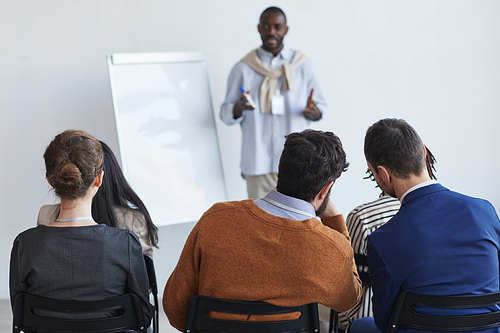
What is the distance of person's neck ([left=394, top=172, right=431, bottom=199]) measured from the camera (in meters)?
1.44

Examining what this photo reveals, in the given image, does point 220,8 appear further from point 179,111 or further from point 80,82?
point 80,82

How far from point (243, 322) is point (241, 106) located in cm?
202

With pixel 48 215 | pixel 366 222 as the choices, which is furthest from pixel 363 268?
pixel 48 215

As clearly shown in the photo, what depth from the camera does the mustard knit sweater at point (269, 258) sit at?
4.20ft

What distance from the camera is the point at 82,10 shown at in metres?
→ 3.32

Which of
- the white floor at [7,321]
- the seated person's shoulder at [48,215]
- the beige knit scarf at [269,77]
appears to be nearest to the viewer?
the seated person's shoulder at [48,215]

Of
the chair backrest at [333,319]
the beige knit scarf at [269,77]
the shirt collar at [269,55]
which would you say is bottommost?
the chair backrest at [333,319]

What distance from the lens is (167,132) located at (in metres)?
3.21

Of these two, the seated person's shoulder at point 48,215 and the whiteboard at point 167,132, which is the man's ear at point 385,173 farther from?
the whiteboard at point 167,132

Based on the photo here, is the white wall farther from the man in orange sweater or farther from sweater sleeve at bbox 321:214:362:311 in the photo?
sweater sleeve at bbox 321:214:362:311

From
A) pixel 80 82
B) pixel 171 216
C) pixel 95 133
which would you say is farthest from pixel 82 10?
pixel 171 216

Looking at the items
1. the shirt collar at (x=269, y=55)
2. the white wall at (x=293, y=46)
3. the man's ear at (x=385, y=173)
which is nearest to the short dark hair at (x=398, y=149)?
the man's ear at (x=385, y=173)

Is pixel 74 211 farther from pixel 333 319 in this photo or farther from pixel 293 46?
pixel 293 46

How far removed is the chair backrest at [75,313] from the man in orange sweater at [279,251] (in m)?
0.15
